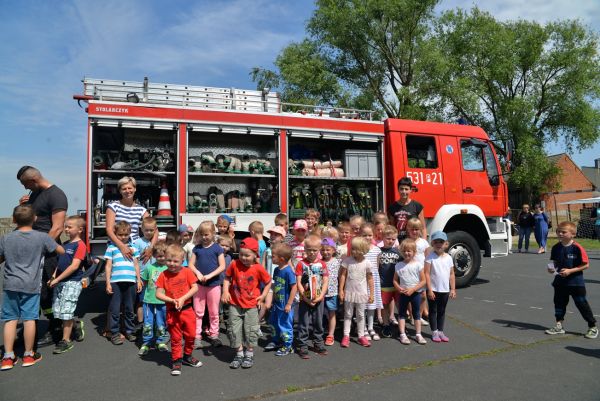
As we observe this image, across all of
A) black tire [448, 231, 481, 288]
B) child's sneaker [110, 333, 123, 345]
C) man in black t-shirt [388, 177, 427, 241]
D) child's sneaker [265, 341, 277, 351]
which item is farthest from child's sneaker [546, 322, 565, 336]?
child's sneaker [110, 333, 123, 345]

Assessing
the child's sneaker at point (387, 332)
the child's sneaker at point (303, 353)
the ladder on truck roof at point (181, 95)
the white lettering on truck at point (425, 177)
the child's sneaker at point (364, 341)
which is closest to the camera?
the child's sneaker at point (303, 353)

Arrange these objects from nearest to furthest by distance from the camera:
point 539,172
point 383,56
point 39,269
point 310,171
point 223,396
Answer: point 223,396 → point 39,269 → point 310,171 → point 383,56 → point 539,172

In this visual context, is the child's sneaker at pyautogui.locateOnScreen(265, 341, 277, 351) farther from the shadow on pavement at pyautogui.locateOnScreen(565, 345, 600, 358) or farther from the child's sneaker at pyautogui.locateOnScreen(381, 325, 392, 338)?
the shadow on pavement at pyautogui.locateOnScreen(565, 345, 600, 358)

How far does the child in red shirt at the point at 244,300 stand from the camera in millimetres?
3984

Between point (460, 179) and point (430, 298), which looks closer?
point (430, 298)

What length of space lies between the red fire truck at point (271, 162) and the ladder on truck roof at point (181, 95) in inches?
0.6

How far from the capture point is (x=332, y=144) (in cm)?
729

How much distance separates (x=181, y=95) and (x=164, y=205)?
1.67 meters

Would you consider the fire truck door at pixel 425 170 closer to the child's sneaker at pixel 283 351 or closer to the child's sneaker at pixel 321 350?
the child's sneaker at pixel 321 350

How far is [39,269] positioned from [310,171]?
13.2ft

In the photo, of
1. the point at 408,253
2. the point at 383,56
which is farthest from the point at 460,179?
the point at 383,56

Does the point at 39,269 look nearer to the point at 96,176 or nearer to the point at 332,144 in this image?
the point at 96,176

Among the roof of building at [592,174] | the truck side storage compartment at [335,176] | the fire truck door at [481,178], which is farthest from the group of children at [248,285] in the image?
the roof of building at [592,174]

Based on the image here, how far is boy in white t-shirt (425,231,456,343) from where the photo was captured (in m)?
4.73
